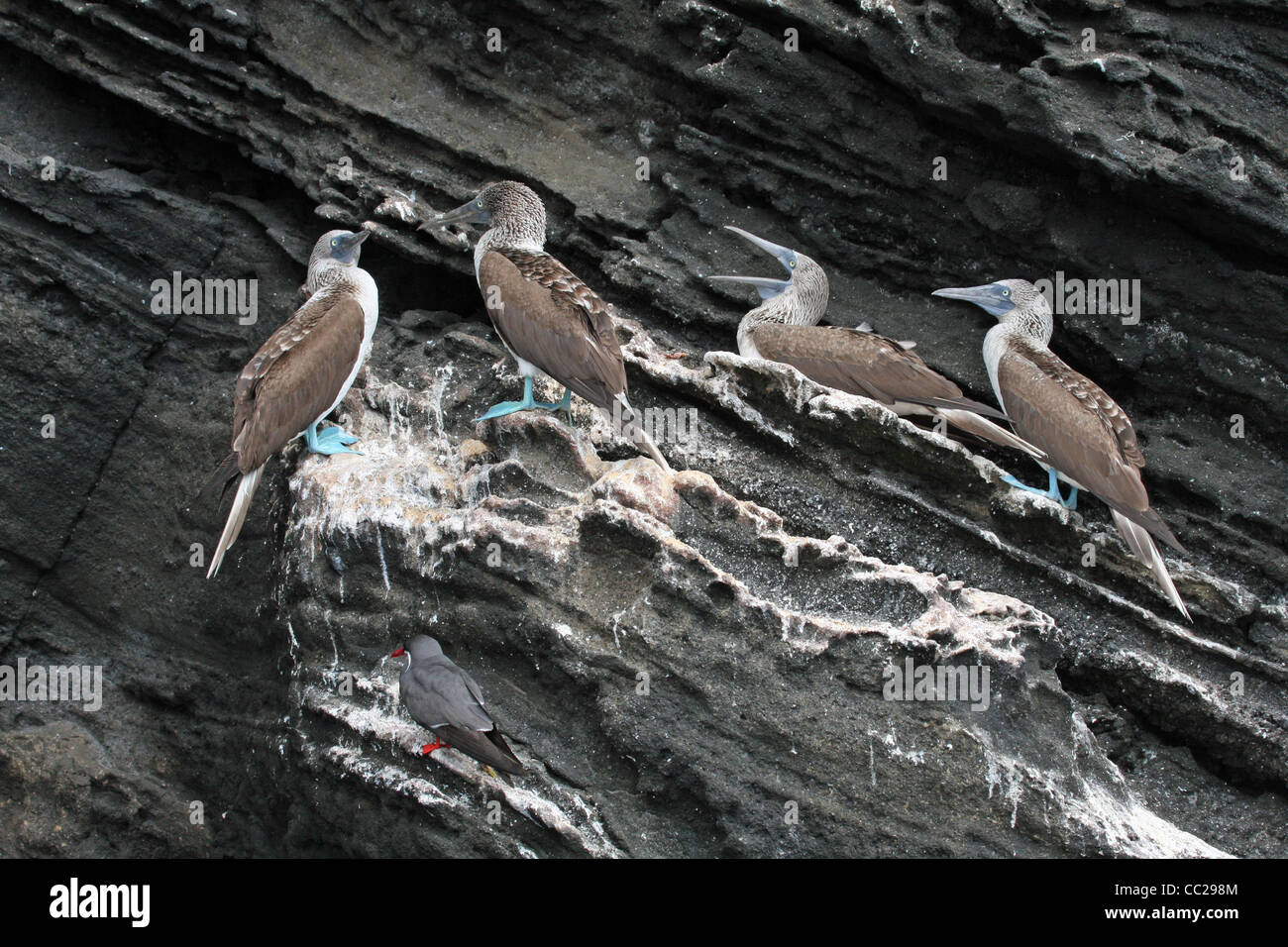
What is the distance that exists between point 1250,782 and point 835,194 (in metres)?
→ 4.91

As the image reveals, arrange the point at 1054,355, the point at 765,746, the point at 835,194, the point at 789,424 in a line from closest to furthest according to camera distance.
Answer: the point at 765,746, the point at 789,424, the point at 1054,355, the point at 835,194

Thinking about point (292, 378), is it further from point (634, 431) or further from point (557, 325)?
point (634, 431)

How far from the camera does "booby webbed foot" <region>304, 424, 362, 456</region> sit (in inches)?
311

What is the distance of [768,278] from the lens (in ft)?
29.9

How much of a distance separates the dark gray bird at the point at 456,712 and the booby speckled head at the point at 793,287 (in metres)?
3.81

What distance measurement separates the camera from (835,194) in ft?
30.9

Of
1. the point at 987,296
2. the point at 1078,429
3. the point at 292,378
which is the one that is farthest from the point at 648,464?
the point at 987,296

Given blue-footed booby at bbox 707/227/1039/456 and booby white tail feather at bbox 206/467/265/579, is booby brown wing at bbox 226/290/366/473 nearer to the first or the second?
booby white tail feather at bbox 206/467/265/579

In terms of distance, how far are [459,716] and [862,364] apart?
3695 millimetres

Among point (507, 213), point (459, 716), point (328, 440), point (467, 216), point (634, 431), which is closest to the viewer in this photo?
point (459, 716)

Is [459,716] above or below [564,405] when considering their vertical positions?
below

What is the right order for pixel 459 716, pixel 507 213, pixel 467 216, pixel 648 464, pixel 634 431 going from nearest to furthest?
1. pixel 459 716
2. pixel 648 464
3. pixel 634 431
4. pixel 507 213
5. pixel 467 216

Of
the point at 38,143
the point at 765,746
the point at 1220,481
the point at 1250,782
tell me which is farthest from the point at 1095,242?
the point at 38,143

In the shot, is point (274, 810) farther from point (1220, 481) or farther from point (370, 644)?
point (1220, 481)
